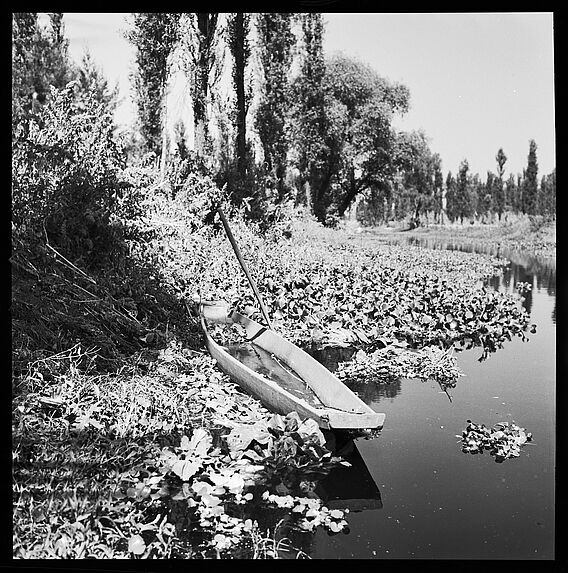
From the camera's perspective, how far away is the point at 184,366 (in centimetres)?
319

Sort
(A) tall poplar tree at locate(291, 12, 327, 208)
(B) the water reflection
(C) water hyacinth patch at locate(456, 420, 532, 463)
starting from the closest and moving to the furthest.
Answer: (B) the water reflection < (C) water hyacinth patch at locate(456, 420, 532, 463) < (A) tall poplar tree at locate(291, 12, 327, 208)

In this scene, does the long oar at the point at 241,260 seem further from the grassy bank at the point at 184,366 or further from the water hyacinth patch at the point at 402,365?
the water hyacinth patch at the point at 402,365

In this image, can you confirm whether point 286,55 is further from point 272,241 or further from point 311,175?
point 272,241

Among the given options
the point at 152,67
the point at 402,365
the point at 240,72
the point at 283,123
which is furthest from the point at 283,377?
the point at 152,67

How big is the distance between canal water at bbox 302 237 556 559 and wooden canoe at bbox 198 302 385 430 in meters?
0.13

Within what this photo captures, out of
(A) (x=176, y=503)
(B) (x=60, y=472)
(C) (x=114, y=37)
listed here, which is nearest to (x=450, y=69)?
(C) (x=114, y=37)

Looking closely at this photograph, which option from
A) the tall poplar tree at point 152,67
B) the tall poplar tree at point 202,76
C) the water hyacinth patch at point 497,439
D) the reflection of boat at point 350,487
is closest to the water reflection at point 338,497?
the reflection of boat at point 350,487

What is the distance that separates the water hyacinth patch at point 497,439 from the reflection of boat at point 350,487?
46 cm

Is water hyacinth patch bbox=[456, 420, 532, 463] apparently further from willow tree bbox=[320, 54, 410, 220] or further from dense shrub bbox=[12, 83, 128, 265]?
dense shrub bbox=[12, 83, 128, 265]

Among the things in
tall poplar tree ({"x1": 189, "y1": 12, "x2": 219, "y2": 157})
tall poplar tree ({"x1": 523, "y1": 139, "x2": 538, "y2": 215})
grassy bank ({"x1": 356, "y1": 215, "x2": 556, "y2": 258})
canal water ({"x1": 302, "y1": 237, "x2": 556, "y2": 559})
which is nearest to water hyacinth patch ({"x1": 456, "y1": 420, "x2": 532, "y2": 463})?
canal water ({"x1": 302, "y1": 237, "x2": 556, "y2": 559})

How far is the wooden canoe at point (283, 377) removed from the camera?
2.85m

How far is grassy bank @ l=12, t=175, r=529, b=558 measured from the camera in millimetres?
2807

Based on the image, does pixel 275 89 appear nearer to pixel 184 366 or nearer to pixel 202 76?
pixel 202 76

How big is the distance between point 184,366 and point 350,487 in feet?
3.02
